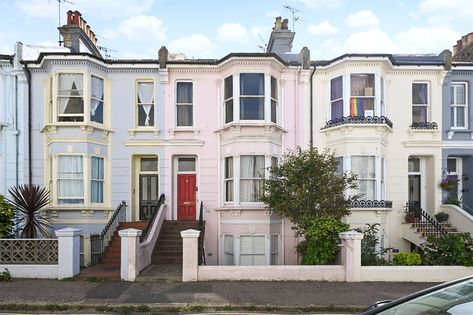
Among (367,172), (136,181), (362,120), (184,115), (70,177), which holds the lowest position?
(136,181)

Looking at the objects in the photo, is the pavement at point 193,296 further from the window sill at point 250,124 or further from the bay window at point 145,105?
the bay window at point 145,105

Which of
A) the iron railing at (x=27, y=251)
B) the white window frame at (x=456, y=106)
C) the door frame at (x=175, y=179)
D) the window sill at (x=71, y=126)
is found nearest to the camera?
the iron railing at (x=27, y=251)

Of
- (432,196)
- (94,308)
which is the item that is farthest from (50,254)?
(432,196)

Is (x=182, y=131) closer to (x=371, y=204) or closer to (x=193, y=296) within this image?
(x=371, y=204)

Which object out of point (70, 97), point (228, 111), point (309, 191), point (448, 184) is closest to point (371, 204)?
point (448, 184)

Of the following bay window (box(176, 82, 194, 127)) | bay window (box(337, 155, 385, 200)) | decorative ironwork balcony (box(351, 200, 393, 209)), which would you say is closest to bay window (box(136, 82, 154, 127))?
bay window (box(176, 82, 194, 127))

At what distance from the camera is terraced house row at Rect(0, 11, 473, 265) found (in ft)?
51.8

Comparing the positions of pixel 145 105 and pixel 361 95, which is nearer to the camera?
pixel 361 95

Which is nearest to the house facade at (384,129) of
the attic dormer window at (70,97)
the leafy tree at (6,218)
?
the attic dormer window at (70,97)

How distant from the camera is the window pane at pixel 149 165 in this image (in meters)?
17.3

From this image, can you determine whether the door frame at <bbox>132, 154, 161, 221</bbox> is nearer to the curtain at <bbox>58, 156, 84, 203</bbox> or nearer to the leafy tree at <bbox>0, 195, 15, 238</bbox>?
the curtain at <bbox>58, 156, 84, 203</bbox>

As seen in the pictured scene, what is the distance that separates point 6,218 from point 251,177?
8.06m

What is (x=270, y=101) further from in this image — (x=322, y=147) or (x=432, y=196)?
(x=432, y=196)

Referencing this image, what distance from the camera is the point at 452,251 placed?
1170cm
